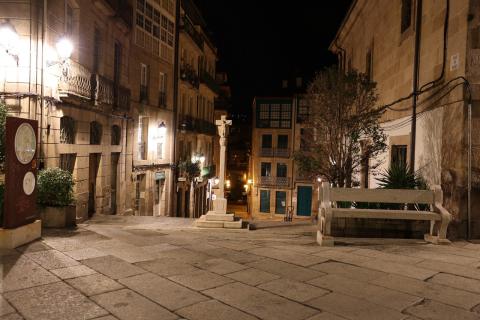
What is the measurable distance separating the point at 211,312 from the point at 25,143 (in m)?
4.60

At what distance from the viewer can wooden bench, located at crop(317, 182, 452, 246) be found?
741 centimetres

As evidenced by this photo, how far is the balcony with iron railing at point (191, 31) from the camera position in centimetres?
2463

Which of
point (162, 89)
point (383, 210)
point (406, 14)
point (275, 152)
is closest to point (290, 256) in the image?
point (383, 210)

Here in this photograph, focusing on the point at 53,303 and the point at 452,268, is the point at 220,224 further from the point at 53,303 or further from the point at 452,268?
the point at 53,303

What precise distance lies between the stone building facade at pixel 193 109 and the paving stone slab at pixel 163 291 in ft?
63.4

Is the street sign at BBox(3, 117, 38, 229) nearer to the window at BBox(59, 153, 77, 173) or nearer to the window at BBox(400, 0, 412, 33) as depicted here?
the window at BBox(59, 153, 77, 173)

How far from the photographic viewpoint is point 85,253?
Result: 636 cm

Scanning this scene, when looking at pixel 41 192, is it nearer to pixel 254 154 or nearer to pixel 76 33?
pixel 76 33

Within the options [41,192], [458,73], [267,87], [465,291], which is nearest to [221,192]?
[41,192]

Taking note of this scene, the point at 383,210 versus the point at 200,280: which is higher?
the point at 383,210

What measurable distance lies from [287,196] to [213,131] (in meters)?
11.6

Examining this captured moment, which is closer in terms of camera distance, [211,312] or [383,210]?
[211,312]

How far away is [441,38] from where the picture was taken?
916 centimetres

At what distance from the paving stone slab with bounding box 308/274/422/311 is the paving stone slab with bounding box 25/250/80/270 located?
3.40 meters
